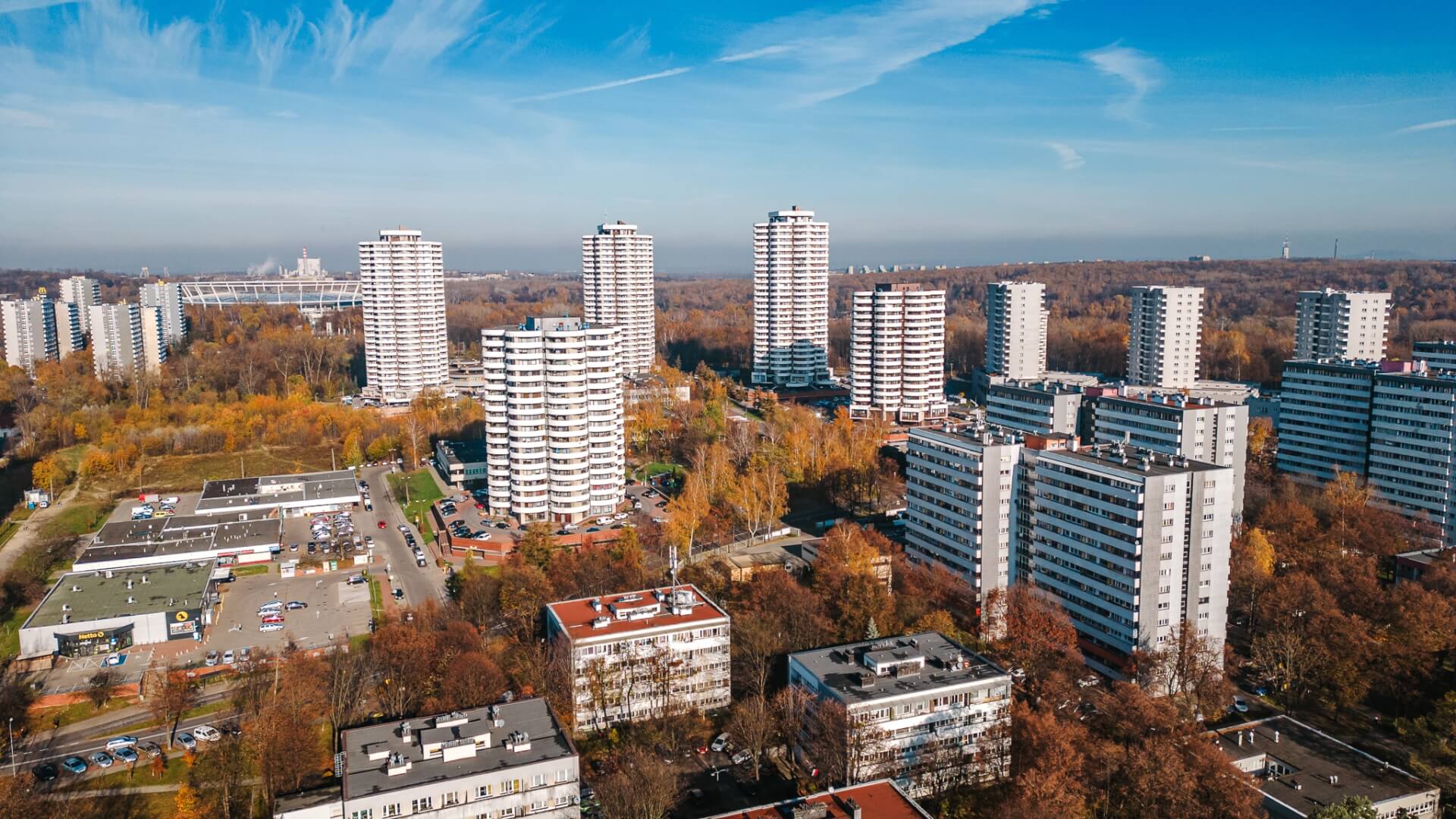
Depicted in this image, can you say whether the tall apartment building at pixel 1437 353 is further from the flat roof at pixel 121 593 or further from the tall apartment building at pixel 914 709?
the flat roof at pixel 121 593

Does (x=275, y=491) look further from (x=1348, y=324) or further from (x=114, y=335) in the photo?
(x=1348, y=324)

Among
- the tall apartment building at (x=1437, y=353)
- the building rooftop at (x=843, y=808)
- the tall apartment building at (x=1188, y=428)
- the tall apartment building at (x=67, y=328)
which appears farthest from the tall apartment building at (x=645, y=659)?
the tall apartment building at (x=67, y=328)

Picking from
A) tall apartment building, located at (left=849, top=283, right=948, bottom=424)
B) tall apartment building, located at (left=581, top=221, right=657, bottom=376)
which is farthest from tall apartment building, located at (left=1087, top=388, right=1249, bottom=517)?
tall apartment building, located at (left=581, top=221, right=657, bottom=376)

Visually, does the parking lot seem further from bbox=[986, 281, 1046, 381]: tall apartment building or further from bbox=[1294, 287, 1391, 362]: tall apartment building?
bbox=[1294, 287, 1391, 362]: tall apartment building

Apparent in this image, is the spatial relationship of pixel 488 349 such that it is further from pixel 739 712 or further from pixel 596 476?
pixel 739 712

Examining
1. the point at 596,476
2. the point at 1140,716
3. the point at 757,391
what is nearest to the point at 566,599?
the point at 596,476

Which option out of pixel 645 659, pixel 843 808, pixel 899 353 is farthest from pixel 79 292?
pixel 843 808
